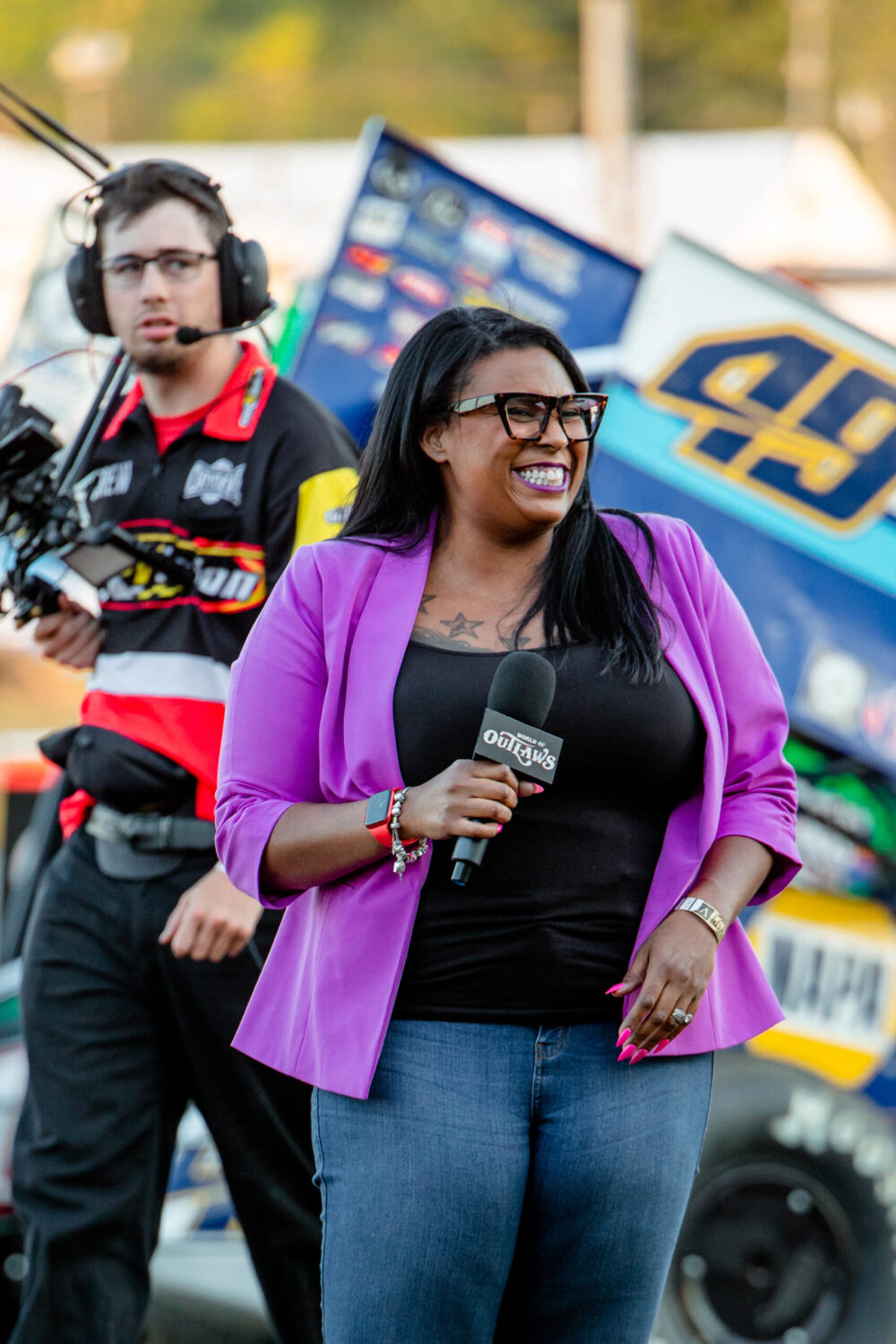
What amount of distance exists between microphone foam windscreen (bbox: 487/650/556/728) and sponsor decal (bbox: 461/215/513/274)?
2474 mm

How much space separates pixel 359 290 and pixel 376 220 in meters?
0.19

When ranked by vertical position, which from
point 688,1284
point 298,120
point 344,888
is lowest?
point 688,1284

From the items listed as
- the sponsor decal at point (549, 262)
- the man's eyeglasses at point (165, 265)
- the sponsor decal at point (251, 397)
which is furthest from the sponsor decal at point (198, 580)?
the sponsor decal at point (549, 262)

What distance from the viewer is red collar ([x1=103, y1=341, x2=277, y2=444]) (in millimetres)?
3045

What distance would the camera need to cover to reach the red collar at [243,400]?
3045 millimetres

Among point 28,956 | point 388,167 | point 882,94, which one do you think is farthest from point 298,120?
point 28,956

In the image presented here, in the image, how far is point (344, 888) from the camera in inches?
90.0

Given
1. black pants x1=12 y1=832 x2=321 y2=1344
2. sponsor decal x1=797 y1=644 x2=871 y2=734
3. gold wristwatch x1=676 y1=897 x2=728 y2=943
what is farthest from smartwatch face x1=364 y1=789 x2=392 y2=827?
sponsor decal x1=797 y1=644 x2=871 y2=734

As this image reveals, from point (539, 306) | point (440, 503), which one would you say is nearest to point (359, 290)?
point (539, 306)

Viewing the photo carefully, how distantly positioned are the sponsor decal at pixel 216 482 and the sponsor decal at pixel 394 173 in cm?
156

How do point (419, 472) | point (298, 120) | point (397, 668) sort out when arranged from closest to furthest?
point (397, 668) < point (419, 472) < point (298, 120)

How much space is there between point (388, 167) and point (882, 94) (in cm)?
2645

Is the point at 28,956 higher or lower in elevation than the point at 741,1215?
higher

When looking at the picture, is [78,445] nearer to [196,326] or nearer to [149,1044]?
[196,326]
